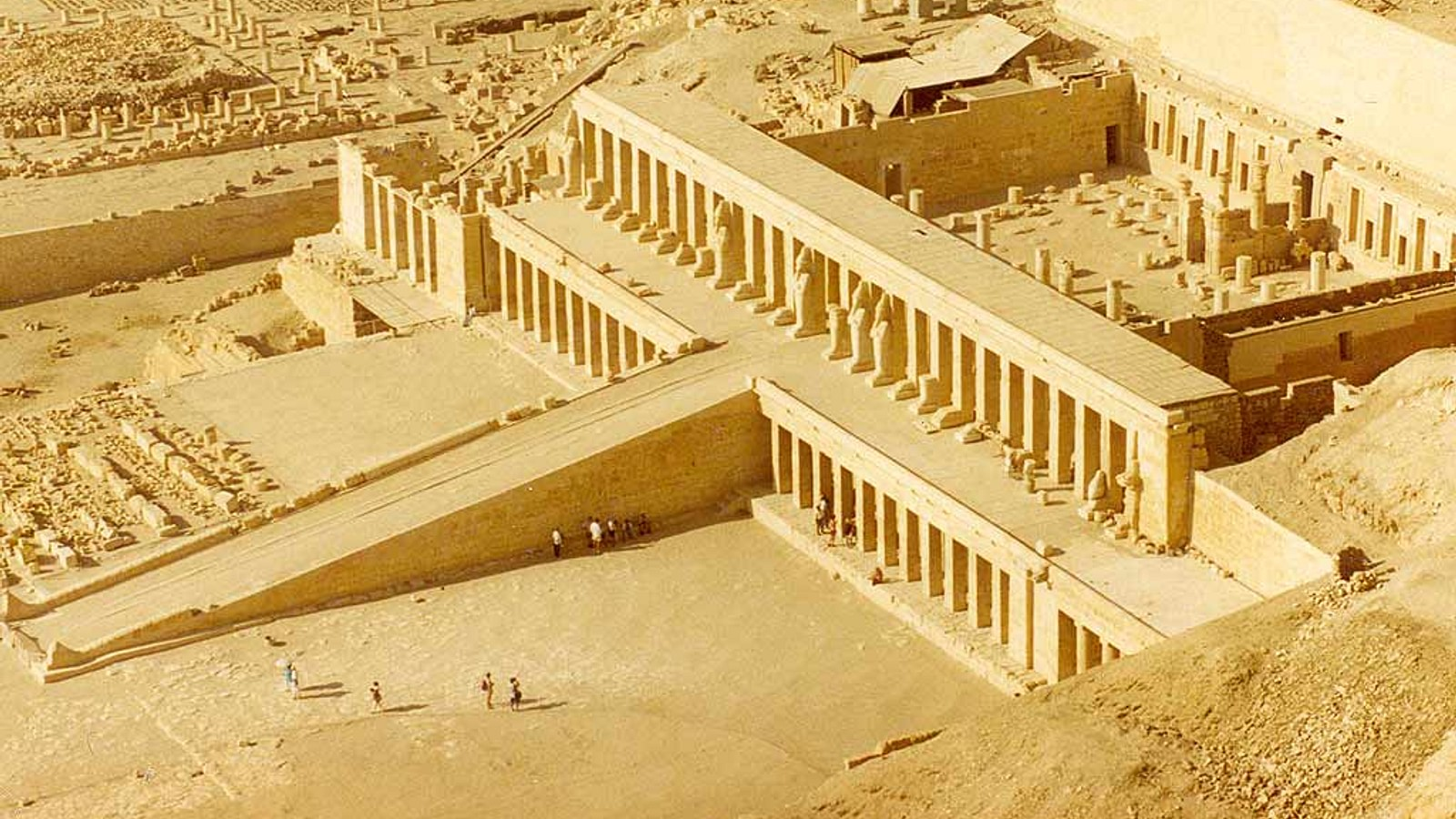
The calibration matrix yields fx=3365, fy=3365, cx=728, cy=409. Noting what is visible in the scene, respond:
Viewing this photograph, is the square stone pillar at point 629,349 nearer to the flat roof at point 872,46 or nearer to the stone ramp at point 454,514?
the stone ramp at point 454,514

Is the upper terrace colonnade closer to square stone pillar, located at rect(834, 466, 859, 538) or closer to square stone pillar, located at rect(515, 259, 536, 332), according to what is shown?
square stone pillar, located at rect(834, 466, 859, 538)

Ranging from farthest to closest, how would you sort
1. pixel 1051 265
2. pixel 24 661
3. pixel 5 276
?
pixel 5 276 → pixel 1051 265 → pixel 24 661

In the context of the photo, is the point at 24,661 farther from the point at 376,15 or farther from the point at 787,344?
the point at 376,15

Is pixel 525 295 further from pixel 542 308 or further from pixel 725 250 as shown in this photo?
pixel 725 250

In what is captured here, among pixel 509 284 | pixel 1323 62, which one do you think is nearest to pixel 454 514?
pixel 509 284

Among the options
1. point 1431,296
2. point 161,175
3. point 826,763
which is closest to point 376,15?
point 161,175
